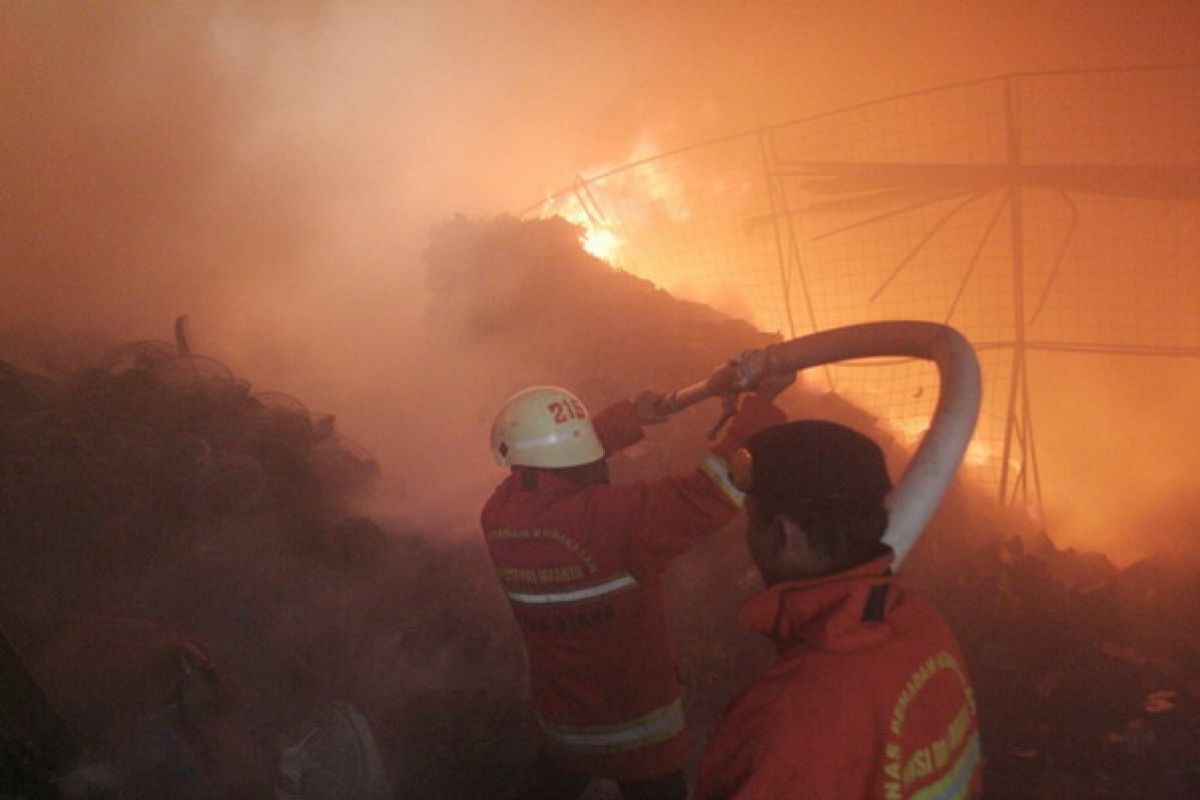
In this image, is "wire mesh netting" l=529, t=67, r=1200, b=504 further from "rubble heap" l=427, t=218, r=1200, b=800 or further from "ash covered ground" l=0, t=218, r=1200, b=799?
"ash covered ground" l=0, t=218, r=1200, b=799

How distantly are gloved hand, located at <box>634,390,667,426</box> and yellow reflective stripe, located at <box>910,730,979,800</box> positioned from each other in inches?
80.4

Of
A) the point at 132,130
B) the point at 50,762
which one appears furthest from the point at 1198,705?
the point at 132,130

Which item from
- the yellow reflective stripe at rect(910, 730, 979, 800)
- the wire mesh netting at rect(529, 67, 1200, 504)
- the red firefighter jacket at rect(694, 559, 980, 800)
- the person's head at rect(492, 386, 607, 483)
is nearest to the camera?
the red firefighter jacket at rect(694, 559, 980, 800)

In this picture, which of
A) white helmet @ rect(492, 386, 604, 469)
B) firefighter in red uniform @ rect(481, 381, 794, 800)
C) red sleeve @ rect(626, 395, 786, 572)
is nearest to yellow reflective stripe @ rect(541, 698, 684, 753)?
firefighter in red uniform @ rect(481, 381, 794, 800)

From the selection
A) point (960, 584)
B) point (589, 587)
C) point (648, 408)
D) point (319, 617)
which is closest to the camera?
point (589, 587)

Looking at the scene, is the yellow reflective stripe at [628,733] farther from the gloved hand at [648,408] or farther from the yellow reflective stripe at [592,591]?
the gloved hand at [648,408]

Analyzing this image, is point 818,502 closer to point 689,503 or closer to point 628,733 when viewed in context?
point 689,503

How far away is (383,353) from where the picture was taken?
853cm

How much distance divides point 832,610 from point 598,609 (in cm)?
141

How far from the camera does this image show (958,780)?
4.74 ft

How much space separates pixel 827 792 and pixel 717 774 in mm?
210

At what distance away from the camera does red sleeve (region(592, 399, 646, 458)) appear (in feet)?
11.0

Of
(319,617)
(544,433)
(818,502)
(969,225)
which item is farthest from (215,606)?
(969,225)

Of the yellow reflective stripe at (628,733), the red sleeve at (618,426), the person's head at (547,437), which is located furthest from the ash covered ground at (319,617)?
the person's head at (547,437)
